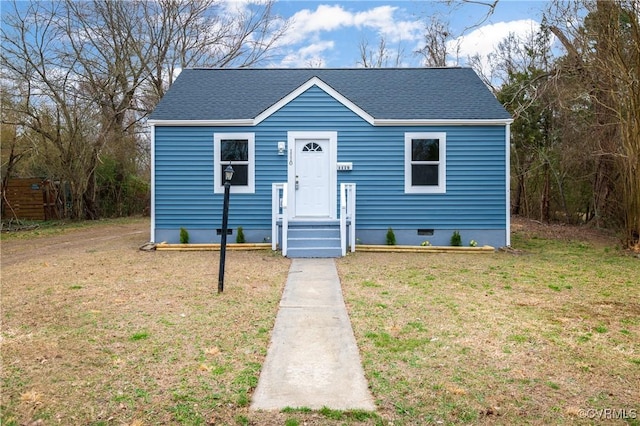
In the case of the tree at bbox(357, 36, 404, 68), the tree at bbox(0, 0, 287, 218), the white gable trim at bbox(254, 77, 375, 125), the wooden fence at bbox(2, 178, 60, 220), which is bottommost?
the wooden fence at bbox(2, 178, 60, 220)

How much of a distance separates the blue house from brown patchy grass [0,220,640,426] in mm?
2886

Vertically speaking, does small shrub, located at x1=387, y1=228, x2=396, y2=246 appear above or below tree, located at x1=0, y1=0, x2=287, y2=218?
below

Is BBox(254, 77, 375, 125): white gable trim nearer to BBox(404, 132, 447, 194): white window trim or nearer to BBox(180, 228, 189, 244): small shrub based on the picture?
BBox(404, 132, 447, 194): white window trim

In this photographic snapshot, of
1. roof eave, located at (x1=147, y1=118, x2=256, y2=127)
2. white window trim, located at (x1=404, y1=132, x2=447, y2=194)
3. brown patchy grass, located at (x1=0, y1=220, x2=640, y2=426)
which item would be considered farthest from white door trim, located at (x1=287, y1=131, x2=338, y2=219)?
brown patchy grass, located at (x1=0, y1=220, x2=640, y2=426)

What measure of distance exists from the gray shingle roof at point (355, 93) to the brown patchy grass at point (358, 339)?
4.50 metres

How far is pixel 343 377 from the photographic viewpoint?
358 cm

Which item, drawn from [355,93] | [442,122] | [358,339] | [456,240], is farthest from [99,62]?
[358,339]

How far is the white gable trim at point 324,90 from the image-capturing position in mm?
11070

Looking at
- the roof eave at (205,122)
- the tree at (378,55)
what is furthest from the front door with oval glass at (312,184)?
the tree at (378,55)

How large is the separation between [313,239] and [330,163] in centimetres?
220

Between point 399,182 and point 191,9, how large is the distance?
16.2 metres

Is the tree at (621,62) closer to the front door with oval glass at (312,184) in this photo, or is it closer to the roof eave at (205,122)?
the front door with oval glass at (312,184)

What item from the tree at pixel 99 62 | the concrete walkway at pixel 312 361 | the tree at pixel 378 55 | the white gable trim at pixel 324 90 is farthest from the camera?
the tree at pixel 378 55

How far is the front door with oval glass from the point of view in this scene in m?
11.2
